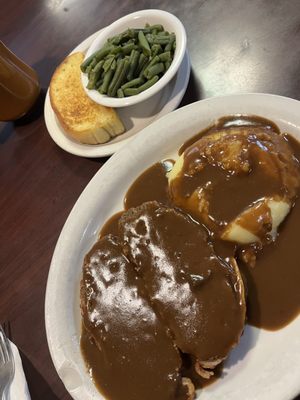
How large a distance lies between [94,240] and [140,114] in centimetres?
88

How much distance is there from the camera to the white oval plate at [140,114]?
2.88 metres

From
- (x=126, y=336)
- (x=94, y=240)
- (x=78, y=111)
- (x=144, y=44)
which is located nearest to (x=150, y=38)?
(x=144, y=44)

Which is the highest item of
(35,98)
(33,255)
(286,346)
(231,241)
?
(35,98)

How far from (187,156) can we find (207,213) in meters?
0.37

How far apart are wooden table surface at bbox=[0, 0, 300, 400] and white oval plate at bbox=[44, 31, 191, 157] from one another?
0.10 meters

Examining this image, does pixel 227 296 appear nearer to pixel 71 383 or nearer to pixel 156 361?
pixel 156 361

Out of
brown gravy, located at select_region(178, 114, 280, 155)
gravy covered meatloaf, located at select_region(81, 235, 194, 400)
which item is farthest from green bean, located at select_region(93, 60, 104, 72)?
gravy covered meatloaf, located at select_region(81, 235, 194, 400)

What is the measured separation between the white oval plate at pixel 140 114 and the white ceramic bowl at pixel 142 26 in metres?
0.18

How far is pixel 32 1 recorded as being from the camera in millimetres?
4020

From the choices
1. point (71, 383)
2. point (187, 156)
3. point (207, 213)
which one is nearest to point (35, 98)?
point (187, 156)

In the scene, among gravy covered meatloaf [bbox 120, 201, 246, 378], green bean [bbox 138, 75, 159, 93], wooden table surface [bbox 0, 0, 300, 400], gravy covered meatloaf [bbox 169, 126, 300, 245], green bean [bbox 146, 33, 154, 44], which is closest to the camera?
gravy covered meatloaf [bbox 120, 201, 246, 378]

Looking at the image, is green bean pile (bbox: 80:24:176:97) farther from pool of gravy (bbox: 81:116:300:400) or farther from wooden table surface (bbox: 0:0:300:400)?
pool of gravy (bbox: 81:116:300:400)

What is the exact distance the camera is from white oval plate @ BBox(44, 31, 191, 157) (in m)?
2.88

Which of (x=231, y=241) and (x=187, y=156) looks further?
(x=187, y=156)
